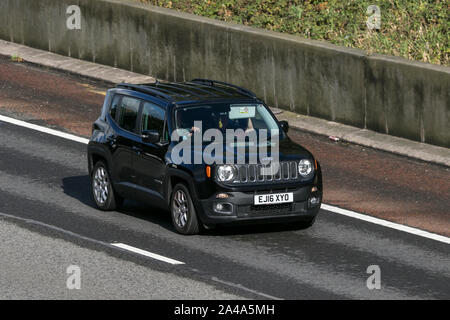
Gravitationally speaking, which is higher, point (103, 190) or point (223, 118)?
point (223, 118)

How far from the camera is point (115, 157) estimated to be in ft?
53.4

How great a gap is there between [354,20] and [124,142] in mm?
9566

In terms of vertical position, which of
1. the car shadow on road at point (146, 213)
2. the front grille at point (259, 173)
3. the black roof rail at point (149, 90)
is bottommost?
the car shadow on road at point (146, 213)

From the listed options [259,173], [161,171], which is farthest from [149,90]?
[259,173]

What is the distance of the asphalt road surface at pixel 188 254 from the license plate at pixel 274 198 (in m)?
0.54

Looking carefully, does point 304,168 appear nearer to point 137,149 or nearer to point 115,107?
point 137,149

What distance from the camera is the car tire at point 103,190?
16453 millimetres

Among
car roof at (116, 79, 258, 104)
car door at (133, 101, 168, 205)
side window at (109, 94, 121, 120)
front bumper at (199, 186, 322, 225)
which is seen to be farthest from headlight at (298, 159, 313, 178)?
side window at (109, 94, 121, 120)

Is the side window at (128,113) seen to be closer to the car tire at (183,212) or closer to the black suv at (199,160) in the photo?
the black suv at (199,160)

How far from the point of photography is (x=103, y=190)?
1661cm

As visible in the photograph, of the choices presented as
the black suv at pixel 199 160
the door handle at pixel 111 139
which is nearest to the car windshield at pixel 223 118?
the black suv at pixel 199 160

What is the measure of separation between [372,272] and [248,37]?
33.4 ft

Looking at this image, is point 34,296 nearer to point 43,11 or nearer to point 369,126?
point 369,126

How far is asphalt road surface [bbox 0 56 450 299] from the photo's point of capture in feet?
41.8
